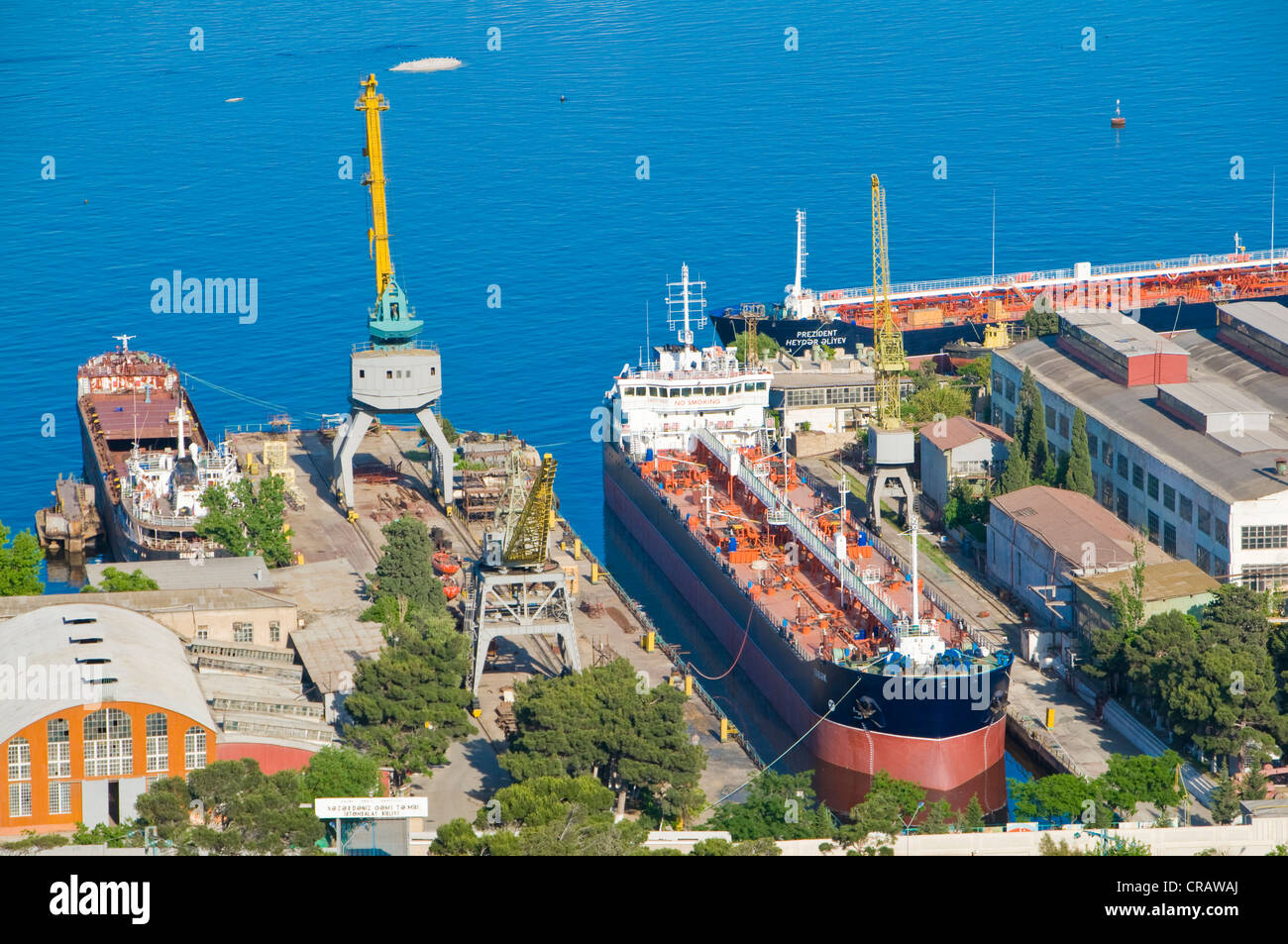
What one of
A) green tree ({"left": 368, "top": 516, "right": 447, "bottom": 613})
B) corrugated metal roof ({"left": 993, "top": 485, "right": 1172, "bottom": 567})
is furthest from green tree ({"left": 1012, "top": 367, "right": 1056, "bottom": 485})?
green tree ({"left": 368, "top": 516, "right": 447, "bottom": 613})

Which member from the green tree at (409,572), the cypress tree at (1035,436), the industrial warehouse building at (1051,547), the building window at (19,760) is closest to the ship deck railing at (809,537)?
the industrial warehouse building at (1051,547)

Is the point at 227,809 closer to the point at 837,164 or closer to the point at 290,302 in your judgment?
the point at 290,302

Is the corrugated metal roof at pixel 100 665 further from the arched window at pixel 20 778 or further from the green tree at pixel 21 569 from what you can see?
the green tree at pixel 21 569

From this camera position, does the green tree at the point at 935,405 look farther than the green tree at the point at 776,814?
Yes

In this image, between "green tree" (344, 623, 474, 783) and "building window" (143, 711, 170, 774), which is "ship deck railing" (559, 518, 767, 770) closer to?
"green tree" (344, 623, 474, 783)

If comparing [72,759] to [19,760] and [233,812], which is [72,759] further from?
[233,812]
